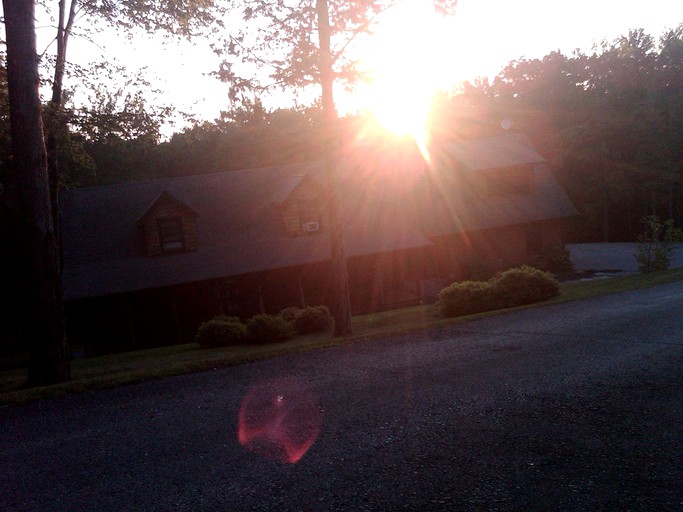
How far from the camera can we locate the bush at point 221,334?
2102 cm

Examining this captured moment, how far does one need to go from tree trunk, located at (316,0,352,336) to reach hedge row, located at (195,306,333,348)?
321 cm

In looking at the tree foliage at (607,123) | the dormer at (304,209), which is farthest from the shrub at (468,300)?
the tree foliage at (607,123)

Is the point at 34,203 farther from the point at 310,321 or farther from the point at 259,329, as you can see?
the point at 310,321

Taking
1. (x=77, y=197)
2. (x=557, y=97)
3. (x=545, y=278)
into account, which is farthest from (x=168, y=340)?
(x=557, y=97)

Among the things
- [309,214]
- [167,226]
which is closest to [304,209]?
[309,214]

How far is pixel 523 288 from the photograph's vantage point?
19.2 metres

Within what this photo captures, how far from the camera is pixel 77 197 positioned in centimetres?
3122

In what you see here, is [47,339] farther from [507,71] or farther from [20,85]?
[507,71]

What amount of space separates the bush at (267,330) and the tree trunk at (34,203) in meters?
8.36

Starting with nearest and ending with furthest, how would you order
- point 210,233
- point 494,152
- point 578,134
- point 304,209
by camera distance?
point 210,233, point 304,209, point 494,152, point 578,134

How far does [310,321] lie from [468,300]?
5.65 m

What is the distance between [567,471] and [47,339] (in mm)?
9638

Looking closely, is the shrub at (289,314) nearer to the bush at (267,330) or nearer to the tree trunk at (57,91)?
the bush at (267,330)

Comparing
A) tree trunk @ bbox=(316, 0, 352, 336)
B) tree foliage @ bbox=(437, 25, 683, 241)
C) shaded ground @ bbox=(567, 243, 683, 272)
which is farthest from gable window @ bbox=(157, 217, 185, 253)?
→ tree foliage @ bbox=(437, 25, 683, 241)
